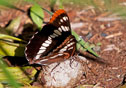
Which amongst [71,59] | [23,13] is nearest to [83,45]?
[71,59]

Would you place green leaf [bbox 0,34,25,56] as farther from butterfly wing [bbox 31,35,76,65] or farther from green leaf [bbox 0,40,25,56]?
butterfly wing [bbox 31,35,76,65]

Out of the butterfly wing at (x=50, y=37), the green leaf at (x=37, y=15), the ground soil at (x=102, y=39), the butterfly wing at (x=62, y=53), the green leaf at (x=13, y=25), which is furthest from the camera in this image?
the green leaf at (x=13, y=25)

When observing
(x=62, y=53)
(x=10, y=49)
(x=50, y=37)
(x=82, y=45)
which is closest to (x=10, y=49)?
(x=10, y=49)

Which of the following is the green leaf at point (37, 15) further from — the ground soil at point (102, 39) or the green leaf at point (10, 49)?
the ground soil at point (102, 39)

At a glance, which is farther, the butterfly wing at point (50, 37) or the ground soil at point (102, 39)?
the ground soil at point (102, 39)

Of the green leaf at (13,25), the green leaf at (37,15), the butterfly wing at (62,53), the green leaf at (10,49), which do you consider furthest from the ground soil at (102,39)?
the green leaf at (10,49)

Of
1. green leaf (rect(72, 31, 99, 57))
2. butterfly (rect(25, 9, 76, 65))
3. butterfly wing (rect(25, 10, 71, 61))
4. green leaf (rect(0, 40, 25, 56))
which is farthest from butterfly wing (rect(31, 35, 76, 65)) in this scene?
green leaf (rect(0, 40, 25, 56))

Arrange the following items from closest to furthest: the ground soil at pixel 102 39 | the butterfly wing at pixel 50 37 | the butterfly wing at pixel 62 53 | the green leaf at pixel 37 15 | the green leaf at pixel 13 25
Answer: the butterfly wing at pixel 62 53 → the butterfly wing at pixel 50 37 → the ground soil at pixel 102 39 → the green leaf at pixel 37 15 → the green leaf at pixel 13 25

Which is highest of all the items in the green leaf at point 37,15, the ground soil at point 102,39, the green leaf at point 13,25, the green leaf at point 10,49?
the green leaf at point 37,15

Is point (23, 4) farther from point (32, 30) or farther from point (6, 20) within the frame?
point (32, 30)
